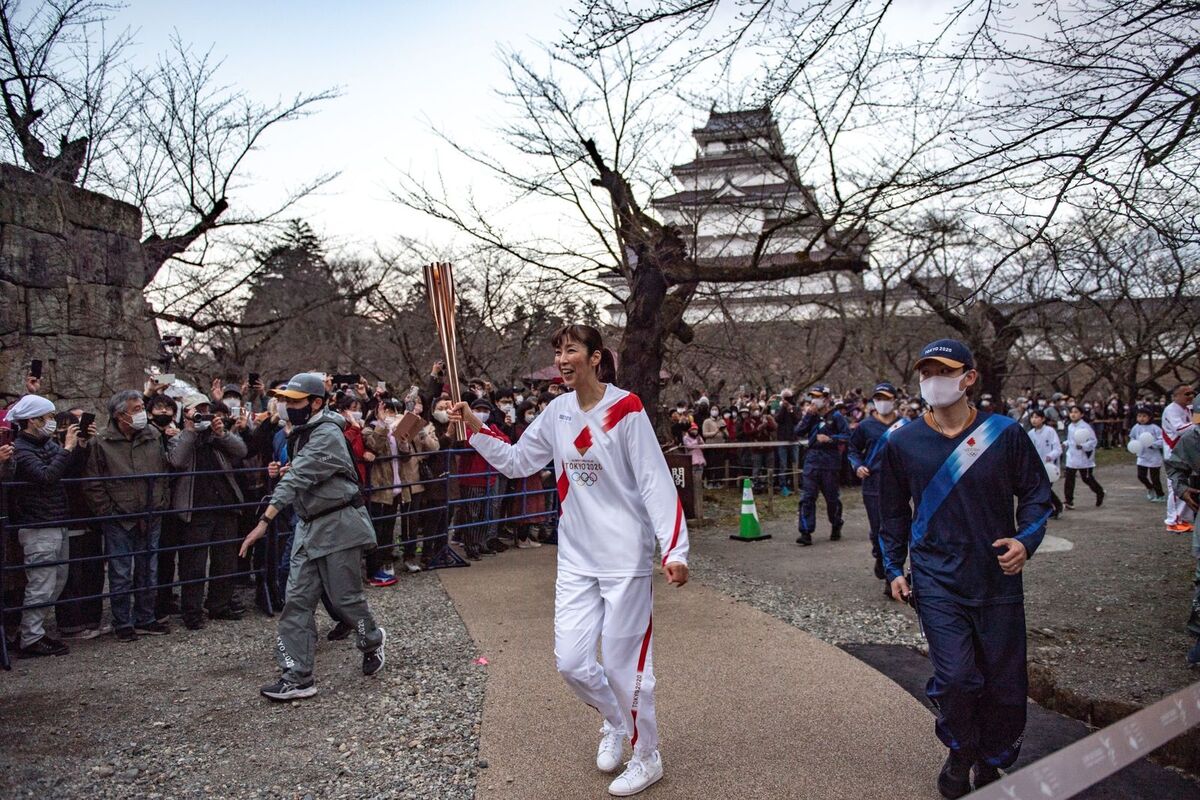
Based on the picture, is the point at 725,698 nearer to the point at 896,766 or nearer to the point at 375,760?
the point at 896,766

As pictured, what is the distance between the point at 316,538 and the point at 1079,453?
13.9 m

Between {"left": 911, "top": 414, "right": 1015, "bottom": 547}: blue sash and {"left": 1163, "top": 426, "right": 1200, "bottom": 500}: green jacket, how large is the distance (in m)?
3.47

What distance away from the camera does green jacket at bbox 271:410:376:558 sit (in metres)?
5.48

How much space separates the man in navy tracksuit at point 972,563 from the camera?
11.9 feet

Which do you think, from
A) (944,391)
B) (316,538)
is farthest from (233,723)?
(944,391)

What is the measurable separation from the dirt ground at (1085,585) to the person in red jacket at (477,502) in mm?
2676

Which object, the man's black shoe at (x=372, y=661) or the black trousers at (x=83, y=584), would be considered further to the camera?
the black trousers at (x=83, y=584)

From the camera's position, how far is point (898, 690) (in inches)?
204

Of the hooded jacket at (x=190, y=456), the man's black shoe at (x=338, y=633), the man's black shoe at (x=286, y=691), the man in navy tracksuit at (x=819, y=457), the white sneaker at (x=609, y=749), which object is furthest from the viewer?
the man in navy tracksuit at (x=819, y=457)

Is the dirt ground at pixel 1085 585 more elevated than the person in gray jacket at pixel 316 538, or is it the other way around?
the person in gray jacket at pixel 316 538

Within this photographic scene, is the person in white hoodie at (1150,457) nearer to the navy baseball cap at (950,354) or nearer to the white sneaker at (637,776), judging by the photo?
the navy baseball cap at (950,354)

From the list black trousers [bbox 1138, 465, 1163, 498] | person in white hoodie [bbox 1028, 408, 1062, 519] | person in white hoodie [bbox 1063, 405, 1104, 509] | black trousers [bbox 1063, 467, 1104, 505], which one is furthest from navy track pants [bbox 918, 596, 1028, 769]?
black trousers [bbox 1138, 465, 1163, 498]

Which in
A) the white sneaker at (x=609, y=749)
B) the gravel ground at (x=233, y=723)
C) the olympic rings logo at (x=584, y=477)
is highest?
the olympic rings logo at (x=584, y=477)

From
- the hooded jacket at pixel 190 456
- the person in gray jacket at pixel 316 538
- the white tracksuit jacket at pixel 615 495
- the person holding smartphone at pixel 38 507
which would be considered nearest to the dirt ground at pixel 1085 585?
the white tracksuit jacket at pixel 615 495
